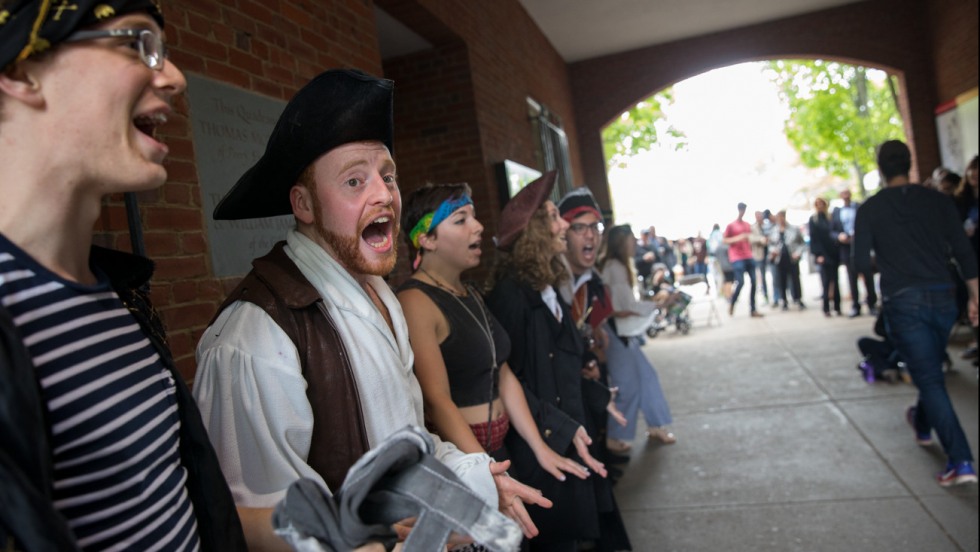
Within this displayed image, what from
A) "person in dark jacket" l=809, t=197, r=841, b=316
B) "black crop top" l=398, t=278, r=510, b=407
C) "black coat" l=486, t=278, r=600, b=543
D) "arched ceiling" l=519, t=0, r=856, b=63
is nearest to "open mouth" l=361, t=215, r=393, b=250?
"black crop top" l=398, t=278, r=510, b=407

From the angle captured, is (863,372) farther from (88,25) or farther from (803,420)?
(88,25)

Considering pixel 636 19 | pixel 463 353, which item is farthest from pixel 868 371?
pixel 636 19

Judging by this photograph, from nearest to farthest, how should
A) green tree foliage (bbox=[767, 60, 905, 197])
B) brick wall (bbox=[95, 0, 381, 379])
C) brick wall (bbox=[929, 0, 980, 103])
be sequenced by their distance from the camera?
brick wall (bbox=[95, 0, 381, 379]) → brick wall (bbox=[929, 0, 980, 103]) → green tree foliage (bbox=[767, 60, 905, 197])

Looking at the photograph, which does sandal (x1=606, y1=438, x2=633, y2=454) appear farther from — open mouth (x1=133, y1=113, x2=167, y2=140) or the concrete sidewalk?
open mouth (x1=133, y1=113, x2=167, y2=140)

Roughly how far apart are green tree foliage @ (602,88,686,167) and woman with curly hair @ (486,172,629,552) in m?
12.3

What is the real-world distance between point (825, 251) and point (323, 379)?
1037 cm

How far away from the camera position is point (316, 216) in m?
1.80

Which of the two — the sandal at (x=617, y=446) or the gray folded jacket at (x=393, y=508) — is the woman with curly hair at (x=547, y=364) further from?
the sandal at (x=617, y=446)

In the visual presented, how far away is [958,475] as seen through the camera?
4.19 m

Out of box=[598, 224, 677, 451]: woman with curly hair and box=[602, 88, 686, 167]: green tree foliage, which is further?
box=[602, 88, 686, 167]: green tree foliage

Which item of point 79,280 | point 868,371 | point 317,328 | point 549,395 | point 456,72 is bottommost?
point 868,371

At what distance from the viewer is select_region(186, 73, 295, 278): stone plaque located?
2.83m

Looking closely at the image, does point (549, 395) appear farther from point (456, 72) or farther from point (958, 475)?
point (456, 72)

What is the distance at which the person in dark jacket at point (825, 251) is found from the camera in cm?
1042
